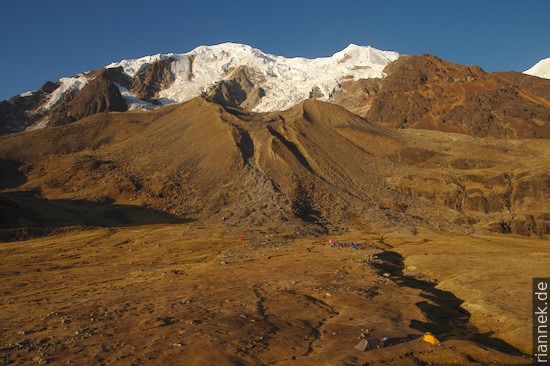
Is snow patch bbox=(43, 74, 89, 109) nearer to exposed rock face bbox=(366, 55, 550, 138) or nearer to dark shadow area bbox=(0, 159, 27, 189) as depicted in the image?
dark shadow area bbox=(0, 159, 27, 189)

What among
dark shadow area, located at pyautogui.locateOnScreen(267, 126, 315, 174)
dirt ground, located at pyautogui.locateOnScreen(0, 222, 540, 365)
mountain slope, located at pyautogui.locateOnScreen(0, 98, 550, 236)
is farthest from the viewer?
dark shadow area, located at pyautogui.locateOnScreen(267, 126, 315, 174)

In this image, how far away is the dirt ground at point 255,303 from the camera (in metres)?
14.1

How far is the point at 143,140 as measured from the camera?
80562 mm

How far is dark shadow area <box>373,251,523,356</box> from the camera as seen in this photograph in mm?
17406

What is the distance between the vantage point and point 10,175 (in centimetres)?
7406

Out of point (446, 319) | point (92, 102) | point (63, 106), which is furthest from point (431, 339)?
point (63, 106)

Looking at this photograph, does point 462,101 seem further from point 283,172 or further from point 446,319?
point 446,319

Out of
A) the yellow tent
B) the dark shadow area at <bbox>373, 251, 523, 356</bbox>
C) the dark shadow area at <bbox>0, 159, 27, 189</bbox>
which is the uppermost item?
the dark shadow area at <bbox>0, 159, 27, 189</bbox>

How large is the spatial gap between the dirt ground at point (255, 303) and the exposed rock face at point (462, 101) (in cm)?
9064

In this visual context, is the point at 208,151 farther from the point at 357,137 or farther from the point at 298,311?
the point at 298,311

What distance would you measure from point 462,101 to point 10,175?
125 meters

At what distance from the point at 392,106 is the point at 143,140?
322 feet

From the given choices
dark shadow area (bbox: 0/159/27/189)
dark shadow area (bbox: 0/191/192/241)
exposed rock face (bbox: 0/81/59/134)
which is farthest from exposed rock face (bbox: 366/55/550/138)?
exposed rock face (bbox: 0/81/59/134)

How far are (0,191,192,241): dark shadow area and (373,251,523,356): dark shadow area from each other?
37076 mm
